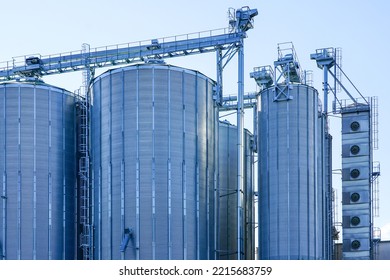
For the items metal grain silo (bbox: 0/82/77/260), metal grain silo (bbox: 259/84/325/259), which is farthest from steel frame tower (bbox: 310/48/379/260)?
metal grain silo (bbox: 0/82/77/260)

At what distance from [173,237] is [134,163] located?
5.77 metres

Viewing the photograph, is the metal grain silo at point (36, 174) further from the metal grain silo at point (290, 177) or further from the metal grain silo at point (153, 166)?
the metal grain silo at point (290, 177)

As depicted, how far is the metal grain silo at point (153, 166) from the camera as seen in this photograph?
52000 mm

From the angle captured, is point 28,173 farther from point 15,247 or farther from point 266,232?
point 266,232

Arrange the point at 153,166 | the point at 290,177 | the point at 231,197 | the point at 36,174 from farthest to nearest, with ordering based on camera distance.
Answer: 1. the point at 231,197
2. the point at 36,174
3. the point at 290,177
4. the point at 153,166

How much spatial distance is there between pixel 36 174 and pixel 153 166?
32.3ft

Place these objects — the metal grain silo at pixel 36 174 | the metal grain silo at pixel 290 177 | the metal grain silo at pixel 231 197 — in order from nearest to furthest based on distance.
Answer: the metal grain silo at pixel 290 177 → the metal grain silo at pixel 36 174 → the metal grain silo at pixel 231 197

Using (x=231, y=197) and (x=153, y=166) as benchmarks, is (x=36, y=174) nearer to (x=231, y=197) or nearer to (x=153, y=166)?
(x=153, y=166)

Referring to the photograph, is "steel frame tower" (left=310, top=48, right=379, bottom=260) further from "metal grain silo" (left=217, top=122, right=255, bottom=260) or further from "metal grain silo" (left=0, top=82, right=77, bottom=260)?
"metal grain silo" (left=0, top=82, right=77, bottom=260)

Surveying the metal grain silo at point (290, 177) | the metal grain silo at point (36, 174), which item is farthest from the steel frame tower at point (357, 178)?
the metal grain silo at point (36, 174)

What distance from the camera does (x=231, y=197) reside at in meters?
63.3

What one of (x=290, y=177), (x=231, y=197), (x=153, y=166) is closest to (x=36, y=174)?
(x=153, y=166)

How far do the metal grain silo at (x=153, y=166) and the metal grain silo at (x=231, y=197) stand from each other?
5276 mm

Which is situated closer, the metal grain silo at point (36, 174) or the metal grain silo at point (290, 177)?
the metal grain silo at point (290, 177)
